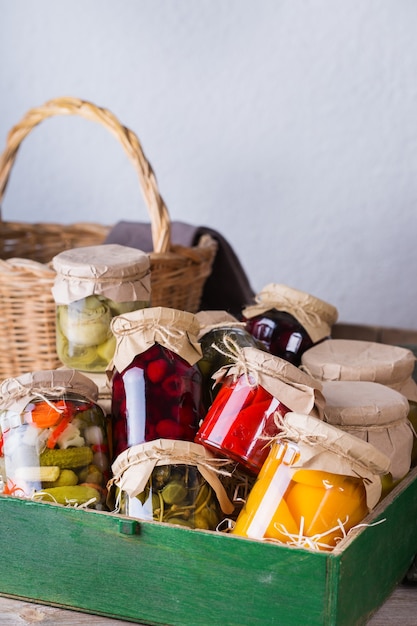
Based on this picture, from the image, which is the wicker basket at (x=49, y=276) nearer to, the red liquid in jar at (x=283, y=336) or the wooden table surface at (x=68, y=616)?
the red liquid in jar at (x=283, y=336)

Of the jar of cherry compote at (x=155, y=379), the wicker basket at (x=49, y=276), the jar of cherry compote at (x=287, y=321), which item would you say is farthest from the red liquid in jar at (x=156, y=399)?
the wicker basket at (x=49, y=276)

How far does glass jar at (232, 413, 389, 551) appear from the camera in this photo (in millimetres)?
706

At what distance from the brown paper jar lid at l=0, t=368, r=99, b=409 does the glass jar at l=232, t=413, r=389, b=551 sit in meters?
0.21

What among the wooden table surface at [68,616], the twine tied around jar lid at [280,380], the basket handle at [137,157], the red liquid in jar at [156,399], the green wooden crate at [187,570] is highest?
the basket handle at [137,157]

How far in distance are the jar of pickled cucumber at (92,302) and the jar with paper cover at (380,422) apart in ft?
0.79

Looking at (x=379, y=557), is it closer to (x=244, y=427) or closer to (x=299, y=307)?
(x=244, y=427)

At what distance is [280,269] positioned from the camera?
6.70 feet

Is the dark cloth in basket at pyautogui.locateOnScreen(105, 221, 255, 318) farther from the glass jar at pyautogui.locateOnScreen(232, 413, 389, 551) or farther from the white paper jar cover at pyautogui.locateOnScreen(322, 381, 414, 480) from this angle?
the glass jar at pyautogui.locateOnScreen(232, 413, 389, 551)

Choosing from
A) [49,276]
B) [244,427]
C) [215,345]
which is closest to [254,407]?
[244,427]

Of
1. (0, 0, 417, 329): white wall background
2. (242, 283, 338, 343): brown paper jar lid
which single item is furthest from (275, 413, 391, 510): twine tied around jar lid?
(0, 0, 417, 329): white wall background

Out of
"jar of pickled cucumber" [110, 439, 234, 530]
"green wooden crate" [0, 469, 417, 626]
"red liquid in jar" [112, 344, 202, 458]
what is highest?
"red liquid in jar" [112, 344, 202, 458]

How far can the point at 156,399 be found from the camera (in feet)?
2.62

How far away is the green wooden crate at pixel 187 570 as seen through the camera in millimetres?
679

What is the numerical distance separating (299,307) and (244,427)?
1.05 feet
